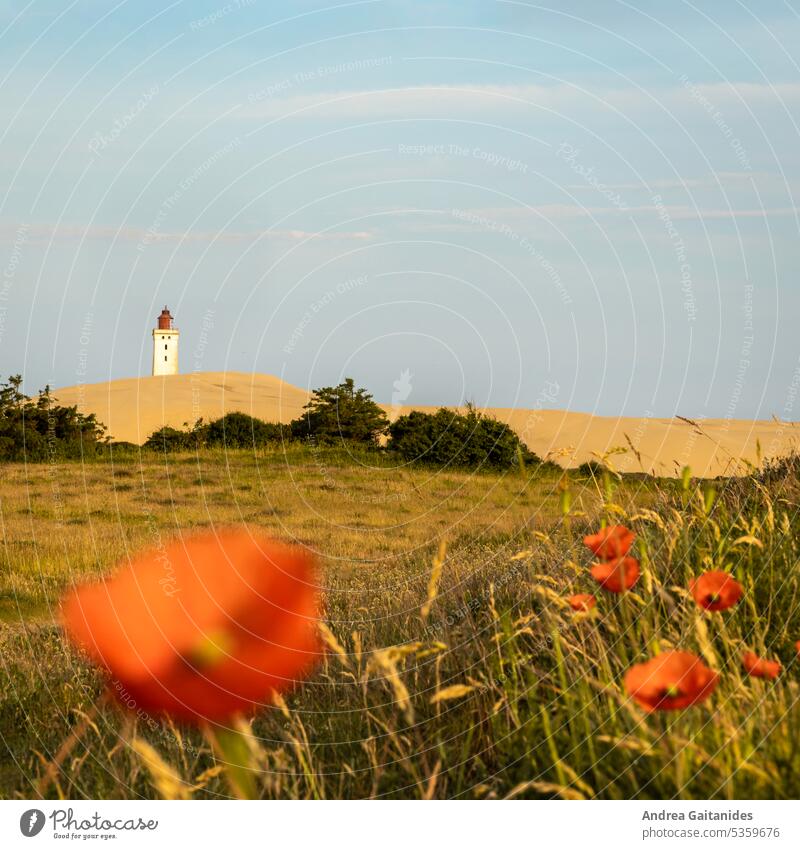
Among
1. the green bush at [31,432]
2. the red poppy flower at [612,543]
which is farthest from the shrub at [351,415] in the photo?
the red poppy flower at [612,543]

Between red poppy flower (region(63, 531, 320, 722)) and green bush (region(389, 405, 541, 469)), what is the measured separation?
11.7 meters

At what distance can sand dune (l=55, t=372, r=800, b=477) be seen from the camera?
62.6 feet

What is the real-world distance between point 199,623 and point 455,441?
40.8 feet

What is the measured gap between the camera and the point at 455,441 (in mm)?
13992

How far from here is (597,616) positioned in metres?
3.07

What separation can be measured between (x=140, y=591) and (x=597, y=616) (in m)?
1.81

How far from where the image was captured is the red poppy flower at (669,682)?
5.93 feet

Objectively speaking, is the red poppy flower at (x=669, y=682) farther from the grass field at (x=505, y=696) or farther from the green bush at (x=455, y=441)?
the green bush at (x=455, y=441)

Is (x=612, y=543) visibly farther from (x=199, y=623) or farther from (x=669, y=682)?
(x=199, y=623)

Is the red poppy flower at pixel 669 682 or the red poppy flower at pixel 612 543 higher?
the red poppy flower at pixel 612 543

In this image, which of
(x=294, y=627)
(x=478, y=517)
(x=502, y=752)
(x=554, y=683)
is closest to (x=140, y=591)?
(x=294, y=627)

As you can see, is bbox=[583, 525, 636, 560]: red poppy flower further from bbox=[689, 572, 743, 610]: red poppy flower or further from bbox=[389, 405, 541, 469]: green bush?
bbox=[389, 405, 541, 469]: green bush

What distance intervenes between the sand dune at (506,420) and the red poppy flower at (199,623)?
1184 cm

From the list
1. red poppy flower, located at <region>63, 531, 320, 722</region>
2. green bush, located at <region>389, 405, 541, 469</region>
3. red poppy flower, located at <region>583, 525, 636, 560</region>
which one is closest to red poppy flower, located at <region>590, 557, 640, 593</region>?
red poppy flower, located at <region>583, 525, 636, 560</region>
